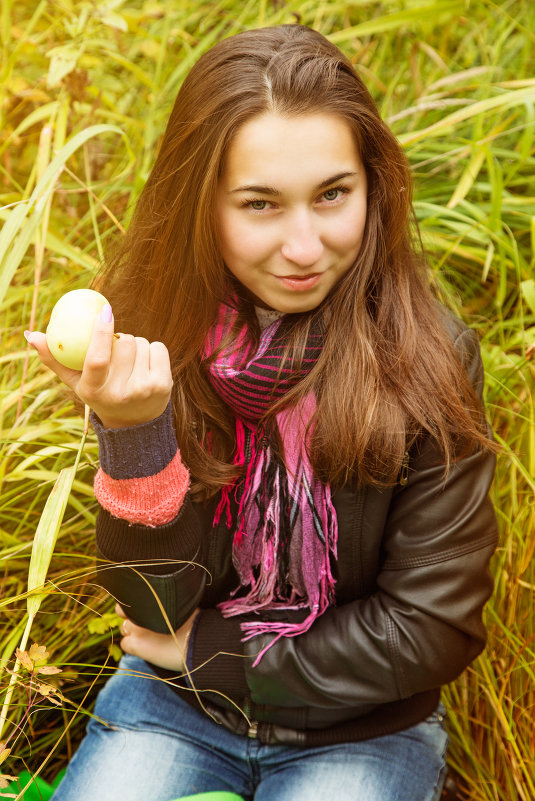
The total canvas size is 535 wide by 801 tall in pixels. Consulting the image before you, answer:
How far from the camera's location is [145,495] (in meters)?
1.27

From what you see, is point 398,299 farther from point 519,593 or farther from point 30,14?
point 30,14

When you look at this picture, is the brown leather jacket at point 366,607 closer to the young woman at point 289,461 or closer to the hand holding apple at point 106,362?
the young woman at point 289,461

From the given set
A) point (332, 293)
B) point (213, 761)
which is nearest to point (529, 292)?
point (332, 293)

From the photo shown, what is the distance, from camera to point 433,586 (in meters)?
1.36

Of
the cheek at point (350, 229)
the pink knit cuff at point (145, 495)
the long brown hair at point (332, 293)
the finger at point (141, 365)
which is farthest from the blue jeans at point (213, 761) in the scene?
the cheek at point (350, 229)

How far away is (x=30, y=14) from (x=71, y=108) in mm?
959

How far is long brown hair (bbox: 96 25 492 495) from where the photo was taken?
1.26 meters

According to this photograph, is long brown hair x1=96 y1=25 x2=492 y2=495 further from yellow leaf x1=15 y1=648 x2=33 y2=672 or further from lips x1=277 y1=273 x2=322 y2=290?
yellow leaf x1=15 y1=648 x2=33 y2=672

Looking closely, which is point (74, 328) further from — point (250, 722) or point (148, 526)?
point (250, 722)

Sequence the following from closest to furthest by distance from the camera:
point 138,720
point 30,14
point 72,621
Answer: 1. point 138,720
2. point 72,621
3. point 30,14

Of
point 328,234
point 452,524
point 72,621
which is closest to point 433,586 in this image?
point 452,524

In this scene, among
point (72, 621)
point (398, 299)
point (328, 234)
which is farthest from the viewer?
point (72, 621)

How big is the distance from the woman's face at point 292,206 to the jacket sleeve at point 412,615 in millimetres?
321

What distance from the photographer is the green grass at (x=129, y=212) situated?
5.19 ft
